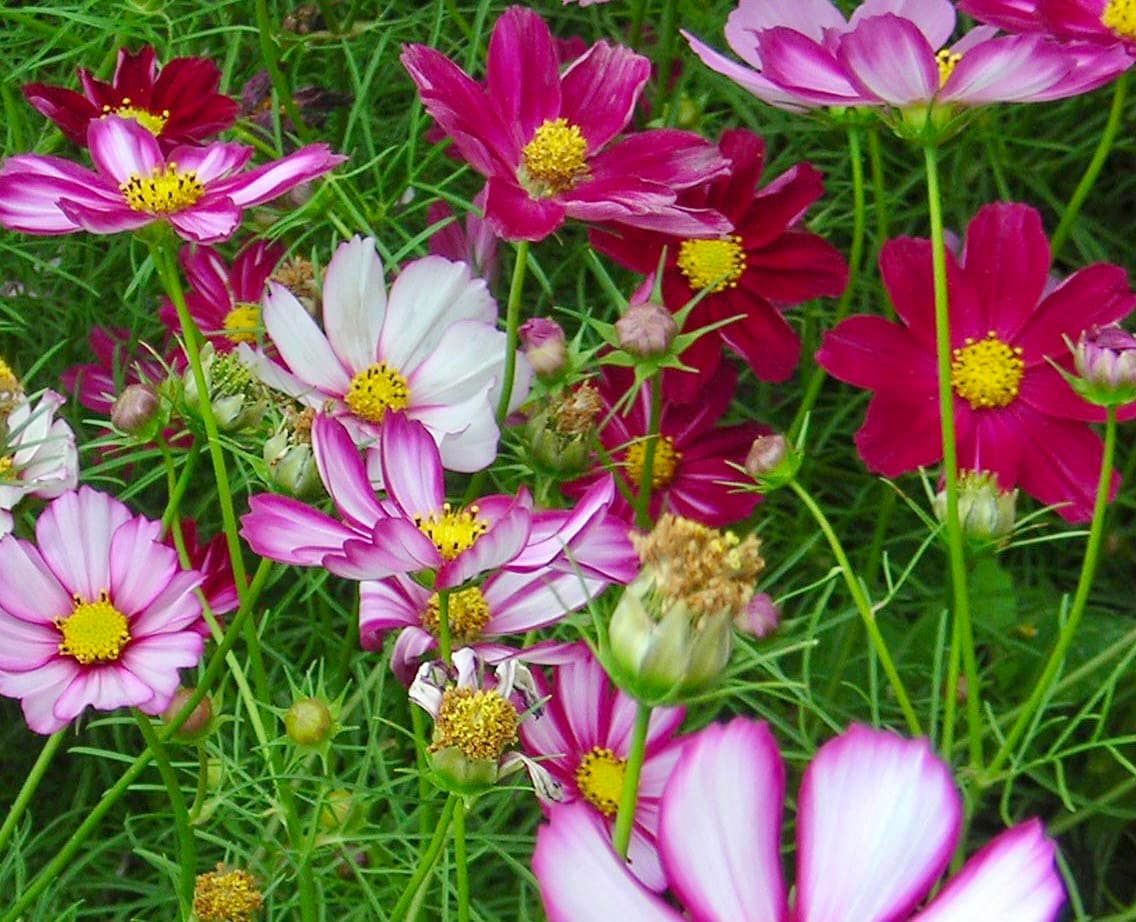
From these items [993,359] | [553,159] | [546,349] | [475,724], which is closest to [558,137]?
[553,159]

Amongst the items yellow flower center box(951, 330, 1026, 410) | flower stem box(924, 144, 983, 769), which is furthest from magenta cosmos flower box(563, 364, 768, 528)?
flower stem box(924, 144, 983, 769)

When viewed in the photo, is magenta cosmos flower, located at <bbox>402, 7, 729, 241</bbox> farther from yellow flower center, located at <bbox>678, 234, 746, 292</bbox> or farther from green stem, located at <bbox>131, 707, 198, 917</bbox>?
green stem, located at <bbox>131, 707, 198, 917</bbox>

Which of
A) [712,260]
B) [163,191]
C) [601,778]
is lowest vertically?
[601,778]

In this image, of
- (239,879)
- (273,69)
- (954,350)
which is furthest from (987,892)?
(273,69)

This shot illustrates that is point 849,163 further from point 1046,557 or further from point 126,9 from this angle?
point 126,9

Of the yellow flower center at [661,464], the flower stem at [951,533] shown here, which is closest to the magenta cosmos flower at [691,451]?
the yellow flower center at [661,464]

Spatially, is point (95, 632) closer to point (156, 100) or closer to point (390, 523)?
point (390, 523)
